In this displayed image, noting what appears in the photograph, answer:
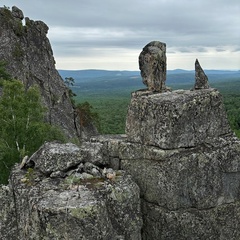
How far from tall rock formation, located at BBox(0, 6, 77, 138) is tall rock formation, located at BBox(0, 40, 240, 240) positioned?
3287cm

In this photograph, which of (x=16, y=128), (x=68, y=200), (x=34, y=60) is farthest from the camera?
(x=34, y=60)

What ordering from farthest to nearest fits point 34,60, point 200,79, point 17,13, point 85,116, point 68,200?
1. point 85,116
2. point 17,13
3. point 34,60
4. point 200,79
5. point 68,200

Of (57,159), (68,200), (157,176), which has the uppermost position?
(57,159)

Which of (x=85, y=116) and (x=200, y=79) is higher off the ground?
(x=200, y=79)

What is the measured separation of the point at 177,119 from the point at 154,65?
281 cm

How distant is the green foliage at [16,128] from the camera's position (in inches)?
892

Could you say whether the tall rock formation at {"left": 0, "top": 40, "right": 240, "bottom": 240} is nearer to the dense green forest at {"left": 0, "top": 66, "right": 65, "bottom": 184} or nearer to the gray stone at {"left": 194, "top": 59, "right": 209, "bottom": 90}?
the gray stone at {"left": 194, "top": 59, "right": 209, "bottom": 90}

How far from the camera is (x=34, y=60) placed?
4919cm

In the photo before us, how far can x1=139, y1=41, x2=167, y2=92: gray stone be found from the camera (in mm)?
12531

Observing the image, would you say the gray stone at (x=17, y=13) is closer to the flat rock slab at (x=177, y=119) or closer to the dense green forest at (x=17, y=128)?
the dense green forest at (x=17, y=128)

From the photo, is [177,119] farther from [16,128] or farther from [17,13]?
[17,13]

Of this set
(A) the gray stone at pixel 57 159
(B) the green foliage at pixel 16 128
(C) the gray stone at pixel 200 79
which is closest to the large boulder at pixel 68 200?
(A) the gray stone at pixel 57 159

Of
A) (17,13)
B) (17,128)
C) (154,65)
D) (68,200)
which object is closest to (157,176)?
(68,200)

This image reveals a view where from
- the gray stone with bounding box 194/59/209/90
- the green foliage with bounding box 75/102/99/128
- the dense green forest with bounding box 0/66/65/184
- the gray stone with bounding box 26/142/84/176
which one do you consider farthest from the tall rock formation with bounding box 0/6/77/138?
the gray stone with bounding box 26/142/84/176
